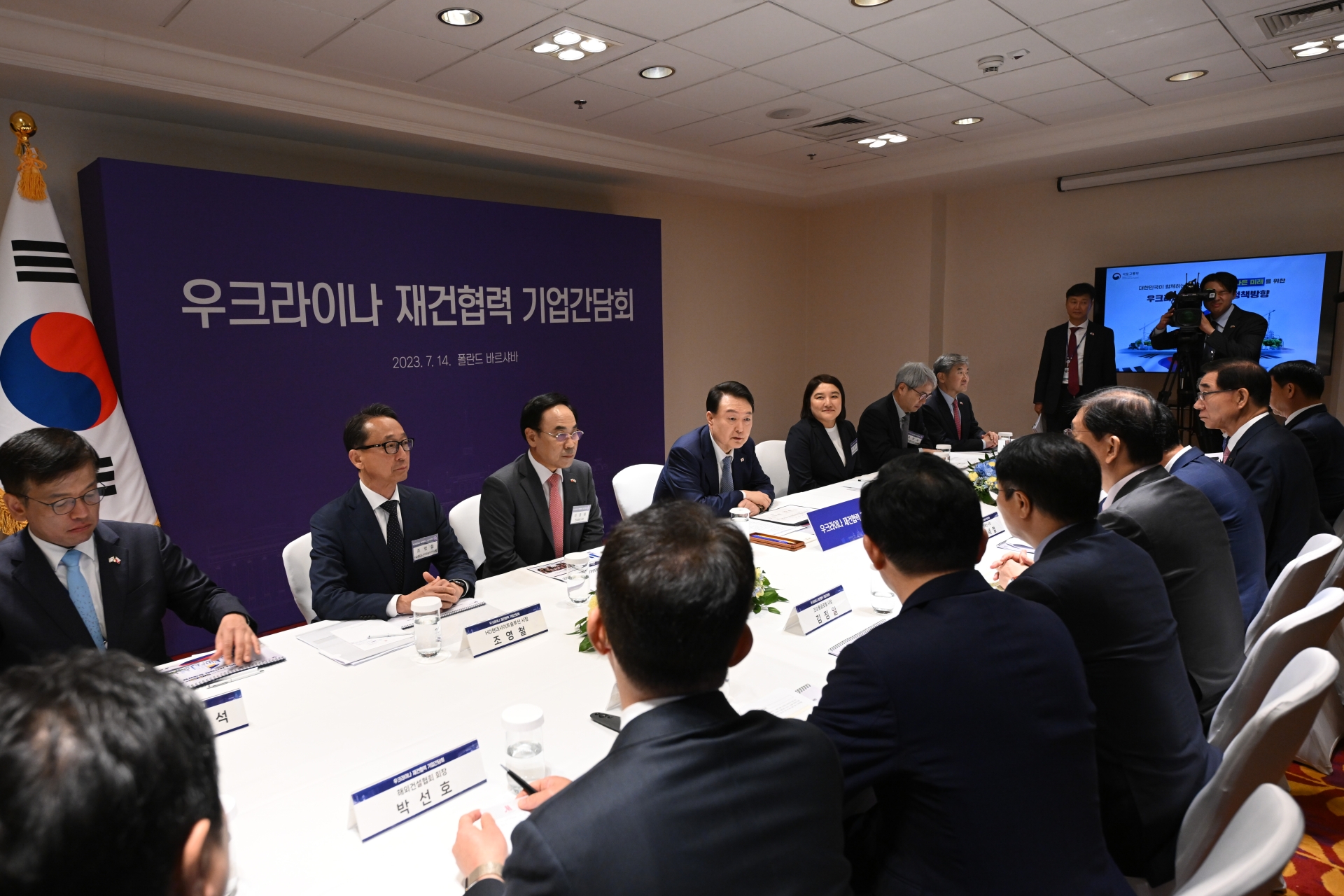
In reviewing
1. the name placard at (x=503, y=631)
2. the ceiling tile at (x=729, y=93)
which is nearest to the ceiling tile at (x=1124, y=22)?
the ceiling tile at (x=729, y=93)

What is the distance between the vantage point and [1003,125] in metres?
5.46

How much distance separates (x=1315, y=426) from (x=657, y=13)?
11.7 ft

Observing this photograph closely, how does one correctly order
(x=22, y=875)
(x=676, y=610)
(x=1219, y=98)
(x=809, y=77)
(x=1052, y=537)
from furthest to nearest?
1. (x=1219, y=98)
2. (x=809, y=77)
3. (x=1052, y=537)
4. (x=676, y=610)
5. (x=22, y=875)

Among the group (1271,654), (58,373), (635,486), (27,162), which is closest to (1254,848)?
(1271,654)

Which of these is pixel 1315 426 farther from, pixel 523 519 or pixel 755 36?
pixel 523 519

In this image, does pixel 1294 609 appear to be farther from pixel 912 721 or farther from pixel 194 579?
pixel 194 579

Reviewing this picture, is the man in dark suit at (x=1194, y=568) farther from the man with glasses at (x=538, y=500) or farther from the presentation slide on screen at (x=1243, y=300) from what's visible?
the presentation slide on screen at (x=1243, y=300)

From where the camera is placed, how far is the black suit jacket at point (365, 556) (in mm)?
2432

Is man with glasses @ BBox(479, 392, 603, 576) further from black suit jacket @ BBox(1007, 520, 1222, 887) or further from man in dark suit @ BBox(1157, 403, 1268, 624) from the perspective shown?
man in dark suit @ BBox(1157, 403, 1268, 624)

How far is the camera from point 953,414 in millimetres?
5508

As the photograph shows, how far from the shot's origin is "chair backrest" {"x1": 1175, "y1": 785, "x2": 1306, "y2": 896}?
984 millimetres

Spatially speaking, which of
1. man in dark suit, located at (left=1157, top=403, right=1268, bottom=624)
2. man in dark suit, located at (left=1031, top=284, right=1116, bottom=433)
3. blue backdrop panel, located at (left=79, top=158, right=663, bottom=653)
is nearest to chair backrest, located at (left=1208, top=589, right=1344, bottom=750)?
man in dark suit, located at (left=1157, top=403, right=1268, bottom=624)

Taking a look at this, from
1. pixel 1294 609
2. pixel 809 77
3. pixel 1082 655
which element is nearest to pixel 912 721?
pixel 1082 655

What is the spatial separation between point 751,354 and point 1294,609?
5900 millimetres
